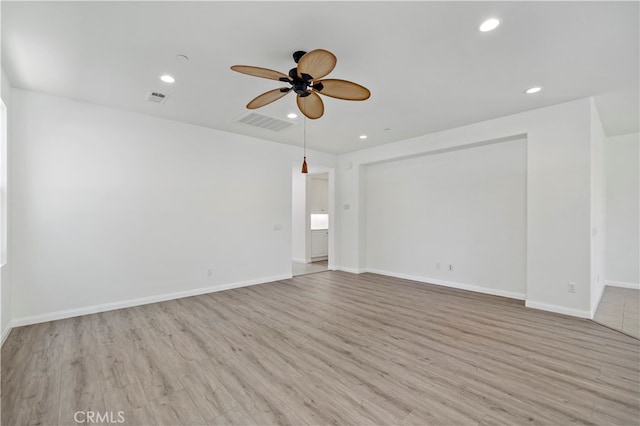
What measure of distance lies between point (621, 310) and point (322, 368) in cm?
470

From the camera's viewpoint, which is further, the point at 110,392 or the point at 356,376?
the point at 356,376

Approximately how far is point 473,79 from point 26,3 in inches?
164

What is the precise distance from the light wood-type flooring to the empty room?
0.08ft

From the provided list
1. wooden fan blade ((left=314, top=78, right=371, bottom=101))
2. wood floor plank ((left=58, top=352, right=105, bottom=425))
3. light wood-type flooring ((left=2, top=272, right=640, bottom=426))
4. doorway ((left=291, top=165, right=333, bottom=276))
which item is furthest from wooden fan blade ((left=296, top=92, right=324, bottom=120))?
doorway ((left=291, top=165, right=333, bottom=276))

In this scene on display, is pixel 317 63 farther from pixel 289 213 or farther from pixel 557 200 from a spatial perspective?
pixel 289 213

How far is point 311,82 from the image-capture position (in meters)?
2.61

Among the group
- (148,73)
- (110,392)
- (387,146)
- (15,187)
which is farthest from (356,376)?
(387,146)

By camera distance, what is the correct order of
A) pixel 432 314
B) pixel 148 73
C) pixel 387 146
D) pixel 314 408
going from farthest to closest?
pixel 387 146
pixel 432 314
pixel 148 73
pixel 314 408

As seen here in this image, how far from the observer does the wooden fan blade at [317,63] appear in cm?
205

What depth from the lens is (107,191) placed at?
415cm

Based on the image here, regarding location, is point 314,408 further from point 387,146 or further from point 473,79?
point 387,146

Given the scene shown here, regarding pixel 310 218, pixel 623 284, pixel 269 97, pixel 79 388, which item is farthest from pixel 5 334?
pixel 623 284

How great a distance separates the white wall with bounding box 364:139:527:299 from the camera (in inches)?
193

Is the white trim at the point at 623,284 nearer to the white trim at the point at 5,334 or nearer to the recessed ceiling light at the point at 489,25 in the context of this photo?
the recessed ceiling light at the point at 489,25
